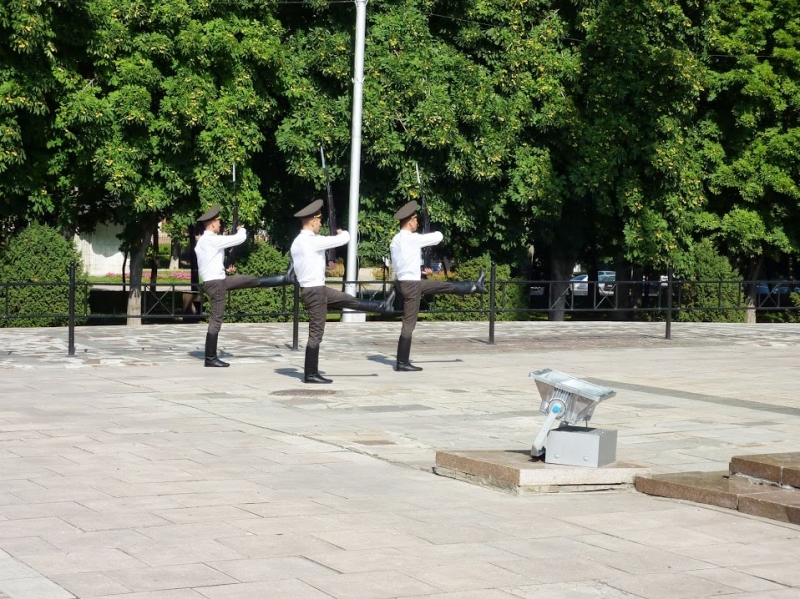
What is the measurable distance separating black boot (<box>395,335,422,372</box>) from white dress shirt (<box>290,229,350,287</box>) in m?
1.78

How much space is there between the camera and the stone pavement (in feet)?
19.1

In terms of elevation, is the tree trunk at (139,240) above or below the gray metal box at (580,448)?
above

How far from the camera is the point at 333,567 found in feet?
19.6

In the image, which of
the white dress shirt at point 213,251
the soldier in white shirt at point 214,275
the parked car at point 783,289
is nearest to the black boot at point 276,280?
the soldier in white shirt at point 214,275

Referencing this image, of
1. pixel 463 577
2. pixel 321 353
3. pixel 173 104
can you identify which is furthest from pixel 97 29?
pixel 463 577

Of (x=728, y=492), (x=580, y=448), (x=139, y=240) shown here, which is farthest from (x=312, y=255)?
(x=139, y=240)

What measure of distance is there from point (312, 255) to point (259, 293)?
11.8m

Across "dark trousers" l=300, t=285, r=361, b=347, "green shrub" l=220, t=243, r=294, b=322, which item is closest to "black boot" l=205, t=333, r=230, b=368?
"dark trousers" l=300, t=285, r=361, b=347

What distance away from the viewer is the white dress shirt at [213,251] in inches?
595

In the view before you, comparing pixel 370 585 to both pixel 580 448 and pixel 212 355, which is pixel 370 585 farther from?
pixel 212 355

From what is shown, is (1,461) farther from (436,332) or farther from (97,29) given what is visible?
(97,29)

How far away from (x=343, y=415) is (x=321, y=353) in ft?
19.9

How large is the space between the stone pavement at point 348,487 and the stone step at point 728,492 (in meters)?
0.10

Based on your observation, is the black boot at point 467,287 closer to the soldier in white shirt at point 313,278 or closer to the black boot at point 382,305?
Result: the black boot at point 382,305
